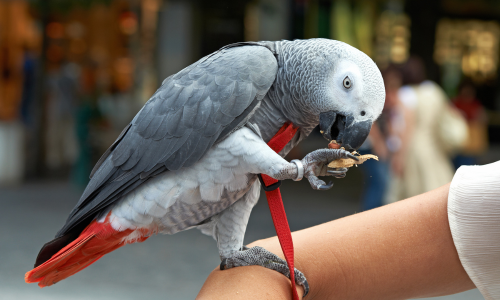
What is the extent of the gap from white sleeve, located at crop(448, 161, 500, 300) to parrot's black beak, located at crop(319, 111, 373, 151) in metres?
0.16

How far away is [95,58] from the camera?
4.71 m

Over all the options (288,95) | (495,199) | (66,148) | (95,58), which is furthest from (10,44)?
(495,199)

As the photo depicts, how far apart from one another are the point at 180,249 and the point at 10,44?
9.98 feet

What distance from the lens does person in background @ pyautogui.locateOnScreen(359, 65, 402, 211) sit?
1982 millimetres

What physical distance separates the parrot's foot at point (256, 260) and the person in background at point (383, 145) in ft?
4.07

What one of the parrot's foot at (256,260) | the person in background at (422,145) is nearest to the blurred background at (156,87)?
the person in background at (422,145)

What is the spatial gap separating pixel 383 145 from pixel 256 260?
1477 millimetres

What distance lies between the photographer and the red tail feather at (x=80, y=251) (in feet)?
2.45

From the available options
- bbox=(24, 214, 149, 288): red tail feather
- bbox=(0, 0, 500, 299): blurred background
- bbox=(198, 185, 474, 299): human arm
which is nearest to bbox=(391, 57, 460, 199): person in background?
bbox=(0, 0, 500, 299): blurred background

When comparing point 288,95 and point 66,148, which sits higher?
point 288,95

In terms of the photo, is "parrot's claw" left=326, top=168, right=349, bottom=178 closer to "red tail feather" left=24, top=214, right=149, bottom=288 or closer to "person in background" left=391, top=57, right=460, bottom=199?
"red tail feather" left=24, top=214, right=149, bottom=288

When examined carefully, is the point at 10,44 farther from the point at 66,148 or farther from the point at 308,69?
the point at 308,69

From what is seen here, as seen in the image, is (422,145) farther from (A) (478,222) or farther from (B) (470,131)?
(A) (478,222)

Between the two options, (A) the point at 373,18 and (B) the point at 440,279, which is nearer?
(B) the point at 440,279
